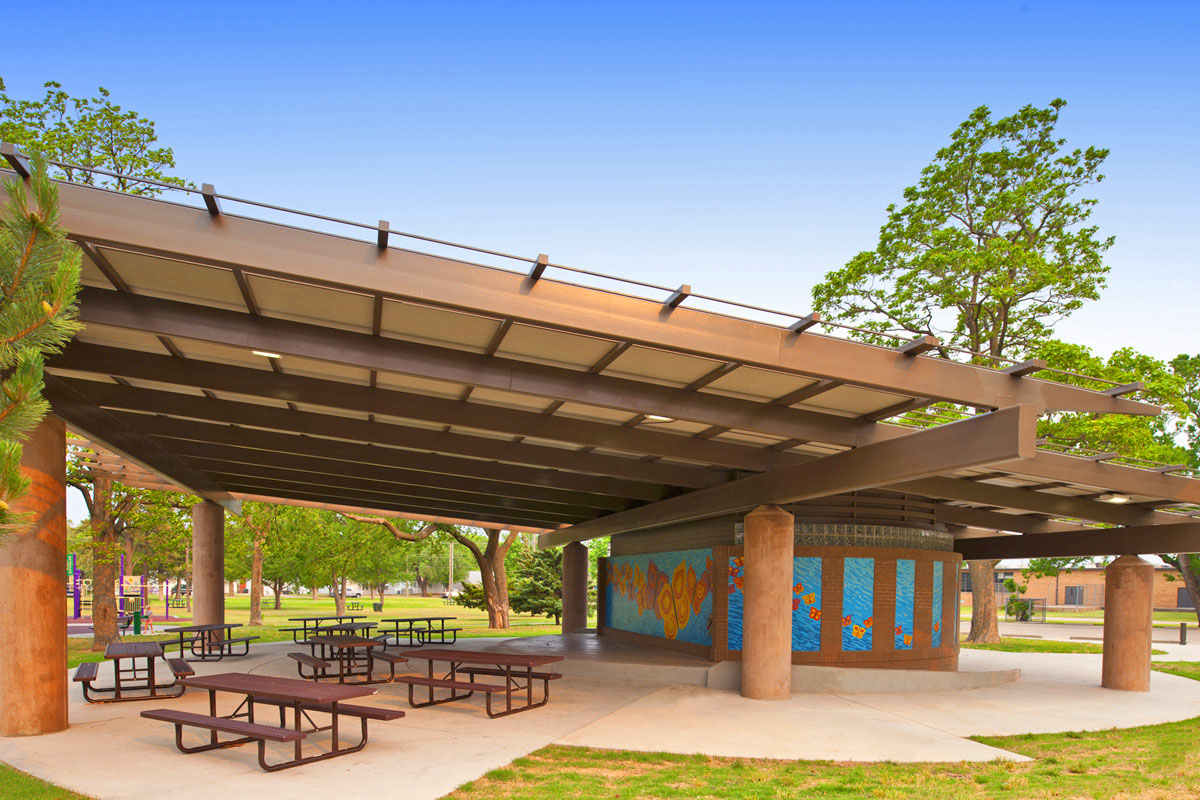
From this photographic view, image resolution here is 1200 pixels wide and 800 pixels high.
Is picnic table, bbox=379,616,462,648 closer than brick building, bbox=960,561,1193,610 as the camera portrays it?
Yes

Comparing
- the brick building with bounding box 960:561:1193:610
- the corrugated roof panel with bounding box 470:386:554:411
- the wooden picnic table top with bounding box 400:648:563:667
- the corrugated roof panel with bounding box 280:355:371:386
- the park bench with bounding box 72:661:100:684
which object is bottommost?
the brick building with bounding box 960:561:1193:610

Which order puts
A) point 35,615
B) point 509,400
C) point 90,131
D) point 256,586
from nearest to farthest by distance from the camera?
point 35,615, point 509,400, point 90,131, point 256,586

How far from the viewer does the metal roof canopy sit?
7.48 metres

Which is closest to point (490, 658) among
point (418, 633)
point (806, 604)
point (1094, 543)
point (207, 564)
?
point (806, 604)

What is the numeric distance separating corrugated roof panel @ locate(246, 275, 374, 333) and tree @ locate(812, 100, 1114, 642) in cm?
2056

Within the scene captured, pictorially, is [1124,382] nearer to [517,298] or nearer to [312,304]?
[517,298]

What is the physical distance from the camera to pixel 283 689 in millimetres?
8891

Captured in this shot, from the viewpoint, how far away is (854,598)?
1598cm

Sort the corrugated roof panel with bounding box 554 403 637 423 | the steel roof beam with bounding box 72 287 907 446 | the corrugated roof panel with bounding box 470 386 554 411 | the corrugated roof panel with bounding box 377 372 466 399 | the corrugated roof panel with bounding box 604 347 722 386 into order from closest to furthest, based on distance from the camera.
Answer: the steel roof beam with bounding box 72 287 907 446, the corrugated roof panel with bounding box 604 347 722 386, the corrugated roof panel with bounding box 377 372 466 399, the corrugated roof panel with bounding box 470 386 554 411, the corrugated roof panel with bounding box 554 403 637 423

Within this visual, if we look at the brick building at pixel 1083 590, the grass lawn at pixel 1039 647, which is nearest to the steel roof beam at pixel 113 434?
the grass lawn at pixel 1039 647

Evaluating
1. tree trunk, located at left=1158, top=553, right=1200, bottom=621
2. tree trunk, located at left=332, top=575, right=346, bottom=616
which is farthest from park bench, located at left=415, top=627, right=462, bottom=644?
tree trunk, located at left=1158, top=553, right=1200, bottom=621

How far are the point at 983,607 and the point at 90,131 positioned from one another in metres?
32.1

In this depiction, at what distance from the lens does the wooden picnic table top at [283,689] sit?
331 inches

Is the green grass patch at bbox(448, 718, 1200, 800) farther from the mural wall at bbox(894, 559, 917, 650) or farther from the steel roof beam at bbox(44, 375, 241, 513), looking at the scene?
the steel roof beam at bbox(44, 375, 241, 513)
